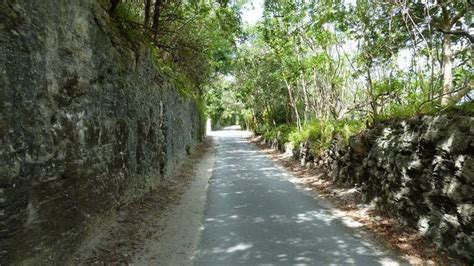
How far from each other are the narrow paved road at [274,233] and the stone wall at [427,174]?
96 centimetres

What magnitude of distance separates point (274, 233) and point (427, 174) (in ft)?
8.86

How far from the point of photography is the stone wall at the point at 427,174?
514 centimetres

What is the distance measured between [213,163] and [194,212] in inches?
333

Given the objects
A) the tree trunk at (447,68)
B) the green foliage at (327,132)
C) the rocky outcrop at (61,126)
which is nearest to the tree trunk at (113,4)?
the rocky outcrop at (61,126)

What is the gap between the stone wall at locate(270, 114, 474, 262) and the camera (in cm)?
514

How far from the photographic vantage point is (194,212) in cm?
822

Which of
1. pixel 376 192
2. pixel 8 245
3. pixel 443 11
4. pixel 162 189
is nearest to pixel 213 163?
pixel 162 189

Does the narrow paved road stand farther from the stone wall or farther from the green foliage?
the green foliage

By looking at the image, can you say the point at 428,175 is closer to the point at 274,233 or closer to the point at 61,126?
the point at 274,233

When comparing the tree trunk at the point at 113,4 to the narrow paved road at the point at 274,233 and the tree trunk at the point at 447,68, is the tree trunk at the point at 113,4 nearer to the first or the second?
the narrow paved road at the point at 274,233

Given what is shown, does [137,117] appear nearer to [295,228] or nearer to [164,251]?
[164,251]

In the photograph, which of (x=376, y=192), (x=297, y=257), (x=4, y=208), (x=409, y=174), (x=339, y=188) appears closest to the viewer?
(x=4, y=208)

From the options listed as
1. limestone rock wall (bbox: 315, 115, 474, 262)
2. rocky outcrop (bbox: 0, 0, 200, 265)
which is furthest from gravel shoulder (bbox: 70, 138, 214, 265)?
limestone rock wall (bbox: 315, 115, 474, 262)

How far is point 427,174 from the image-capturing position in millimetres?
6094
